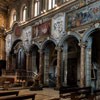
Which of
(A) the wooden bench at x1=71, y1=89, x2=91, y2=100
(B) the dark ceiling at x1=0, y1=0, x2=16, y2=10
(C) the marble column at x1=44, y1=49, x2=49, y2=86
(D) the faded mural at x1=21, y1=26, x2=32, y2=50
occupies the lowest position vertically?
(A) the wooden bench at x1=71, y1=89, x2=91, y2=100

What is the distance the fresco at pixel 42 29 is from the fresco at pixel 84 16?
2830 mm

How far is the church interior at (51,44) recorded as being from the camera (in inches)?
615

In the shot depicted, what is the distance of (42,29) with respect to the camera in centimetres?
2042

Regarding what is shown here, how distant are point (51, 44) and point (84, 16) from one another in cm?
633

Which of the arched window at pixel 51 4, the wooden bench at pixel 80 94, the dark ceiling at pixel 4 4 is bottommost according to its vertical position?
the wooden bench at pixel 80 94

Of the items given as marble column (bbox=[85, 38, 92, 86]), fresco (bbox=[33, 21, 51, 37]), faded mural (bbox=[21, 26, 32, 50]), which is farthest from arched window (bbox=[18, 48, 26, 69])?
marble column (bbox=[85, 38, 92, 86])

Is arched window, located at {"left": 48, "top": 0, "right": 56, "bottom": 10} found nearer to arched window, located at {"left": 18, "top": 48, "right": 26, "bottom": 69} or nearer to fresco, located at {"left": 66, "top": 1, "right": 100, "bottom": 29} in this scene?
fresco, located at {"left": 66, "top": 1, "right": 100, "bottom": 29}

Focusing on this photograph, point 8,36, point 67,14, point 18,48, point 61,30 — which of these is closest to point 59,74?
point 61,30

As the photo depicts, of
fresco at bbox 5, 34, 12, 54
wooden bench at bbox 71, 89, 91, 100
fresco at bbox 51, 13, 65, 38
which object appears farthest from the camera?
fresco at bbox 5, 34, 12, 54

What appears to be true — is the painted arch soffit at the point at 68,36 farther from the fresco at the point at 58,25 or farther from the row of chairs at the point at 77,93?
the row of chairs at the point at 77,93

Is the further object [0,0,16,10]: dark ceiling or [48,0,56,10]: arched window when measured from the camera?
[0,0,16,10]: dark ceiling

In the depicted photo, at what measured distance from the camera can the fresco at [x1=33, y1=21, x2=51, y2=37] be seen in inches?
774

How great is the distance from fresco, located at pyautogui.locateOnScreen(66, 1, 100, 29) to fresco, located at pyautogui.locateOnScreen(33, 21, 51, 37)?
2.83 metres

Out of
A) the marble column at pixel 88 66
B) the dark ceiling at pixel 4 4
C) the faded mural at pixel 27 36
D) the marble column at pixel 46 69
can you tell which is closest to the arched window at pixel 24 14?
the faded mural at pixel 27 36
